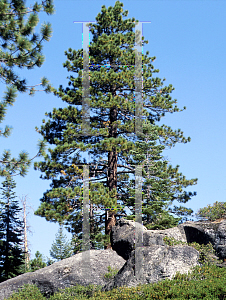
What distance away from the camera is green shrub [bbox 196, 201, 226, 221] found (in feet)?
46.5

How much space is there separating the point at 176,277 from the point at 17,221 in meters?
15.4

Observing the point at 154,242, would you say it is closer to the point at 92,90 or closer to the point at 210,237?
the point at 210,237

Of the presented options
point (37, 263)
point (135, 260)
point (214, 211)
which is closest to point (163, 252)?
point (135, 260)

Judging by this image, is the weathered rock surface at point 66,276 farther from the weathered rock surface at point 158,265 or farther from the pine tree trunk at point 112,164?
the pine tree trunk at point 112,164

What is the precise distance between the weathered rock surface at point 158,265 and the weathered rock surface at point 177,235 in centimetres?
66

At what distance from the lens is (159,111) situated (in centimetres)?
1983

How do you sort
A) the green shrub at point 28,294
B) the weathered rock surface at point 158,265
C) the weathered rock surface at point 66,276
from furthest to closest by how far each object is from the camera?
the weathered rock surface at point 66,276 → the green shrub at point 28,294 → the weathered rock surface at point 158,265

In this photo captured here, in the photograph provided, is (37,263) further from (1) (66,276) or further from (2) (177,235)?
(2) (177,235)

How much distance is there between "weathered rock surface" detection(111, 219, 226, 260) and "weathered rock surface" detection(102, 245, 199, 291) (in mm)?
656

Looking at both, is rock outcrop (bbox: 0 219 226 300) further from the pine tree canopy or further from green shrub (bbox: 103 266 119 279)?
the pine tree canopy

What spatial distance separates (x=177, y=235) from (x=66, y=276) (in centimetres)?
453

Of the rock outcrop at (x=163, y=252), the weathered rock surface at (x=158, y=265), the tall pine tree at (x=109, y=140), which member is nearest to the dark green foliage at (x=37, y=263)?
the tall pine tree at (x=109, y=140)

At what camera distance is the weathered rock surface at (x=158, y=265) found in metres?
9.81

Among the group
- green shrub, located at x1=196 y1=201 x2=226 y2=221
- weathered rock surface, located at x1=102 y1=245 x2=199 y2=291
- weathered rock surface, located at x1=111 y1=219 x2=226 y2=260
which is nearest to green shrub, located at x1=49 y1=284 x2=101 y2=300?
weathered rock surface, located at x1=102 y1=245 x2=199 y2=291
